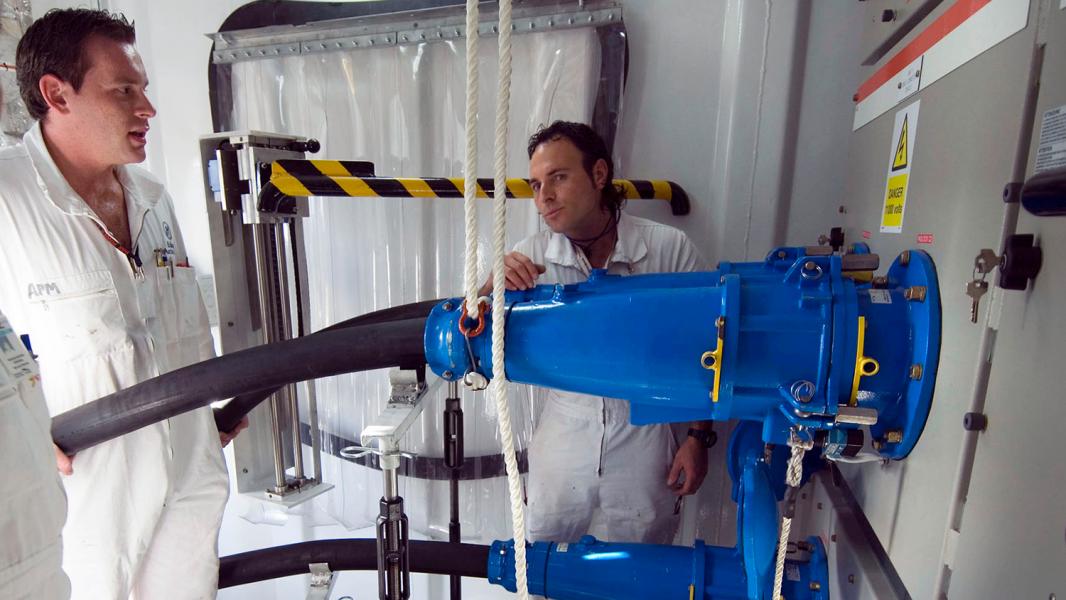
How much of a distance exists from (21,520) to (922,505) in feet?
3.88

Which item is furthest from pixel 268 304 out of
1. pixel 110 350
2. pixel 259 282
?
pixel 110 350

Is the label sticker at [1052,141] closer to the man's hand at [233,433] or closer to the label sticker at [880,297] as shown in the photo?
the label sticker at [880,297]

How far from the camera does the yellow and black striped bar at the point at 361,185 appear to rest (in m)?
1.29

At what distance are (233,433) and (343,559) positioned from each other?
480 mm

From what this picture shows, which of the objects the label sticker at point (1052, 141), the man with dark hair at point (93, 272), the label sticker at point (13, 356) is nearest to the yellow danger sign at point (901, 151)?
the label sticker at point (1052, 141)

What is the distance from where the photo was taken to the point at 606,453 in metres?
1.34

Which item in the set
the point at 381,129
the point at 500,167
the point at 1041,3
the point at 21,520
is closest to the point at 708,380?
the point at 500,167

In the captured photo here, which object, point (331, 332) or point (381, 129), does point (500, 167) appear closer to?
point (331, 332)

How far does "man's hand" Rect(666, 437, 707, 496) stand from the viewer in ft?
4.34

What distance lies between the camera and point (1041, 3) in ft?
1.65

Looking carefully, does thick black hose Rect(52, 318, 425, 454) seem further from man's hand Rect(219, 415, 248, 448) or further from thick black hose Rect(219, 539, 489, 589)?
thick black hose Rect(219, 539, 489, 589)

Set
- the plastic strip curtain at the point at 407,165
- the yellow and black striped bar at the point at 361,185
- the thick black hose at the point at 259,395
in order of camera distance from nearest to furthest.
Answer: the thick black hose at the point at 259,395
the yellow and black striped bar at the point at 361,185
the plastic strip curtain at the point at 407,165

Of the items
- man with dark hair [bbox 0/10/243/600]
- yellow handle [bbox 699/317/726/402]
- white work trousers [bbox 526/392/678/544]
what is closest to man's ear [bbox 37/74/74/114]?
man with dark hair [bbox 0/10/243/600]

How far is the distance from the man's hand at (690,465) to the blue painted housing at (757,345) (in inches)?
25.8
